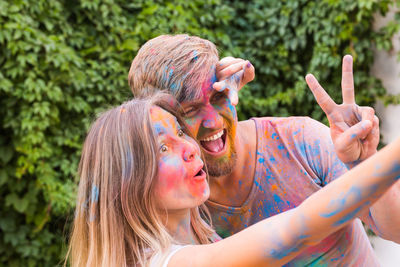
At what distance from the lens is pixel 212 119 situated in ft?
6.18

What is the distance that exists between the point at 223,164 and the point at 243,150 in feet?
0.48

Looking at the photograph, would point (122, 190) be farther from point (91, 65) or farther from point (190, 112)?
point (91, 65)

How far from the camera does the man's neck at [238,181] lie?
2018mm

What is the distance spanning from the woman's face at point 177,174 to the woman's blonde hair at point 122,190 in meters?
0.03

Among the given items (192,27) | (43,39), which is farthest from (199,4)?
(43,39)

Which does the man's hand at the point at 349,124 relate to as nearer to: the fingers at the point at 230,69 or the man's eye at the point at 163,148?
the fingers at the point at 230,69

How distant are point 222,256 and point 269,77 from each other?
3.89 m

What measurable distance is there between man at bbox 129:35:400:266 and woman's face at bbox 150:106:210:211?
278mm

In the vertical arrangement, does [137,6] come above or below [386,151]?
below

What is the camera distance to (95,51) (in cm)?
434

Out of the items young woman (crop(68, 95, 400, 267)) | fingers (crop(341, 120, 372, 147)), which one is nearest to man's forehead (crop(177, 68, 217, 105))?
young woman (crop(68, 95, 400, 267))

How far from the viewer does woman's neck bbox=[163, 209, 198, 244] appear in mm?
1587

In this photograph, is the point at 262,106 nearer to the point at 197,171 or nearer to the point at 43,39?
the point at 43,39

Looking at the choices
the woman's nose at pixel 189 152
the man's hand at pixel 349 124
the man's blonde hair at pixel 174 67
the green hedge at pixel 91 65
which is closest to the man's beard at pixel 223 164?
the man's blonde hair at pixel 174 67
